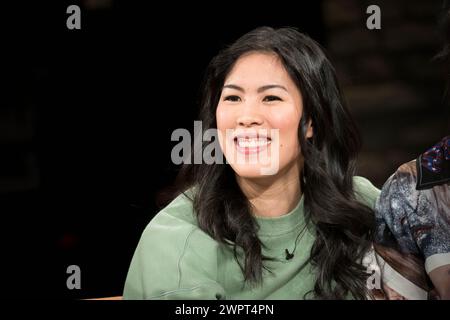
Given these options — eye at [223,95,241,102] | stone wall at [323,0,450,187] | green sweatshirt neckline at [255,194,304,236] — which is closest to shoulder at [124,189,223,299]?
green sweatshirt neckline at [255,194,304,236]

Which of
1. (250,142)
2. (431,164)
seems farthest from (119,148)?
(431,164)

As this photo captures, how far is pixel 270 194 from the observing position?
2.05 m

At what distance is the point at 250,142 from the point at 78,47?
70 centimetres

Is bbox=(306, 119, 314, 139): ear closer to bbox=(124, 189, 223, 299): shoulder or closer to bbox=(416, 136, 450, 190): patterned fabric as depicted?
bbox=(416, 136, 450, 190): patterned fabric

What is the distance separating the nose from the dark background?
0.37m

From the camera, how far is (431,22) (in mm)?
2133

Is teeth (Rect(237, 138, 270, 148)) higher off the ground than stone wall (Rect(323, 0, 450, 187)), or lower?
lower

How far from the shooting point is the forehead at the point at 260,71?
195 centimetres

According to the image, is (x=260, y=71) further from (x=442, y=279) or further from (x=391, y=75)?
(x=442, y=279)

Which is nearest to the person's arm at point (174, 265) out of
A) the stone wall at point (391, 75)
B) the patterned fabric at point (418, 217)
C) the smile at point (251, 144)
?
the smile at point (251, 144)

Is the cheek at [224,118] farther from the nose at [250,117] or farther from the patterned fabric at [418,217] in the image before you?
the patterned fabric at [418,217]

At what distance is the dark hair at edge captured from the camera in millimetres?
1951
